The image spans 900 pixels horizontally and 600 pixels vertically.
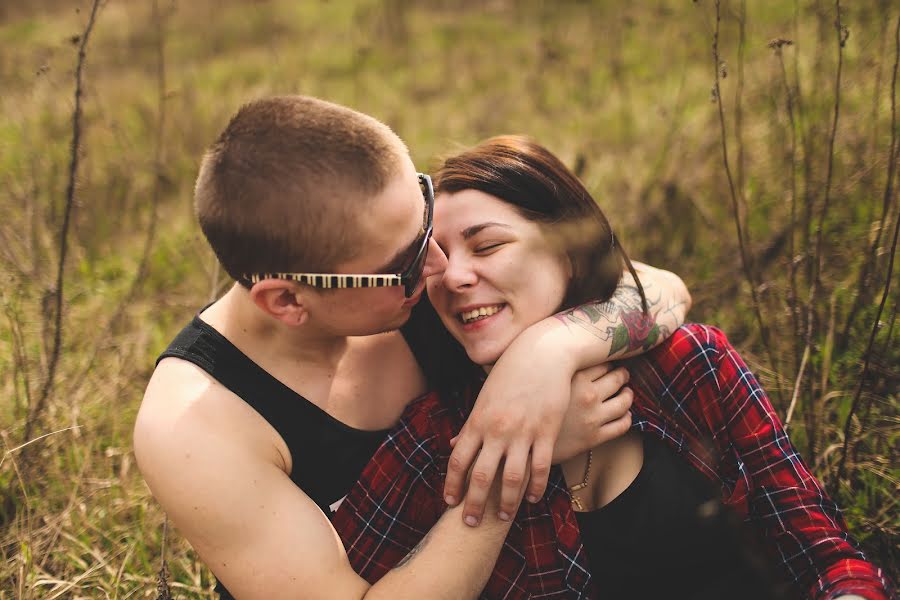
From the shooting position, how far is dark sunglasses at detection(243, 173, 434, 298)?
6.01ft

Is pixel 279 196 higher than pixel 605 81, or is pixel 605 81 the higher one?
pixel 279 196

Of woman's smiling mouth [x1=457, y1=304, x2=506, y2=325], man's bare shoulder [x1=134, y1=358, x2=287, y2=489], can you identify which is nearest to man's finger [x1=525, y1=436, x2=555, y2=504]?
woman's smiling mouth [x1=457, y1=304, x2=506, y2=325]

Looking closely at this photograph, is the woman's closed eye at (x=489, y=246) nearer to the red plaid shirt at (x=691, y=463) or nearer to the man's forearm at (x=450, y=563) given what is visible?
the red plaid shirt at (x=691, y=463)

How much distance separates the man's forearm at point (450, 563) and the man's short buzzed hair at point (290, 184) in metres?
0.71

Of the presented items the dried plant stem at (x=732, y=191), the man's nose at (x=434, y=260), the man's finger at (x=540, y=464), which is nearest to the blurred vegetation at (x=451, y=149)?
the dried plant stem at (x=732, y=191)

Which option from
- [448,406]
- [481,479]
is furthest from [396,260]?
[481,479]

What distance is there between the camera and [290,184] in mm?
1735

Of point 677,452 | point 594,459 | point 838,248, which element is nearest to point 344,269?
point 594,459

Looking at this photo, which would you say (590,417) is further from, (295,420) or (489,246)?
(295,420)

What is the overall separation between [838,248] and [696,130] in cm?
161

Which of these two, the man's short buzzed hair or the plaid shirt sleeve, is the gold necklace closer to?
the plaid shirt sleeve

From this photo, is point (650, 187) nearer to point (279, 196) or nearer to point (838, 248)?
point (838, 248)

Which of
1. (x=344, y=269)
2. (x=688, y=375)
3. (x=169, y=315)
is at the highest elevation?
(x=344, y=269)

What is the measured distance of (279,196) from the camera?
1.73 m
